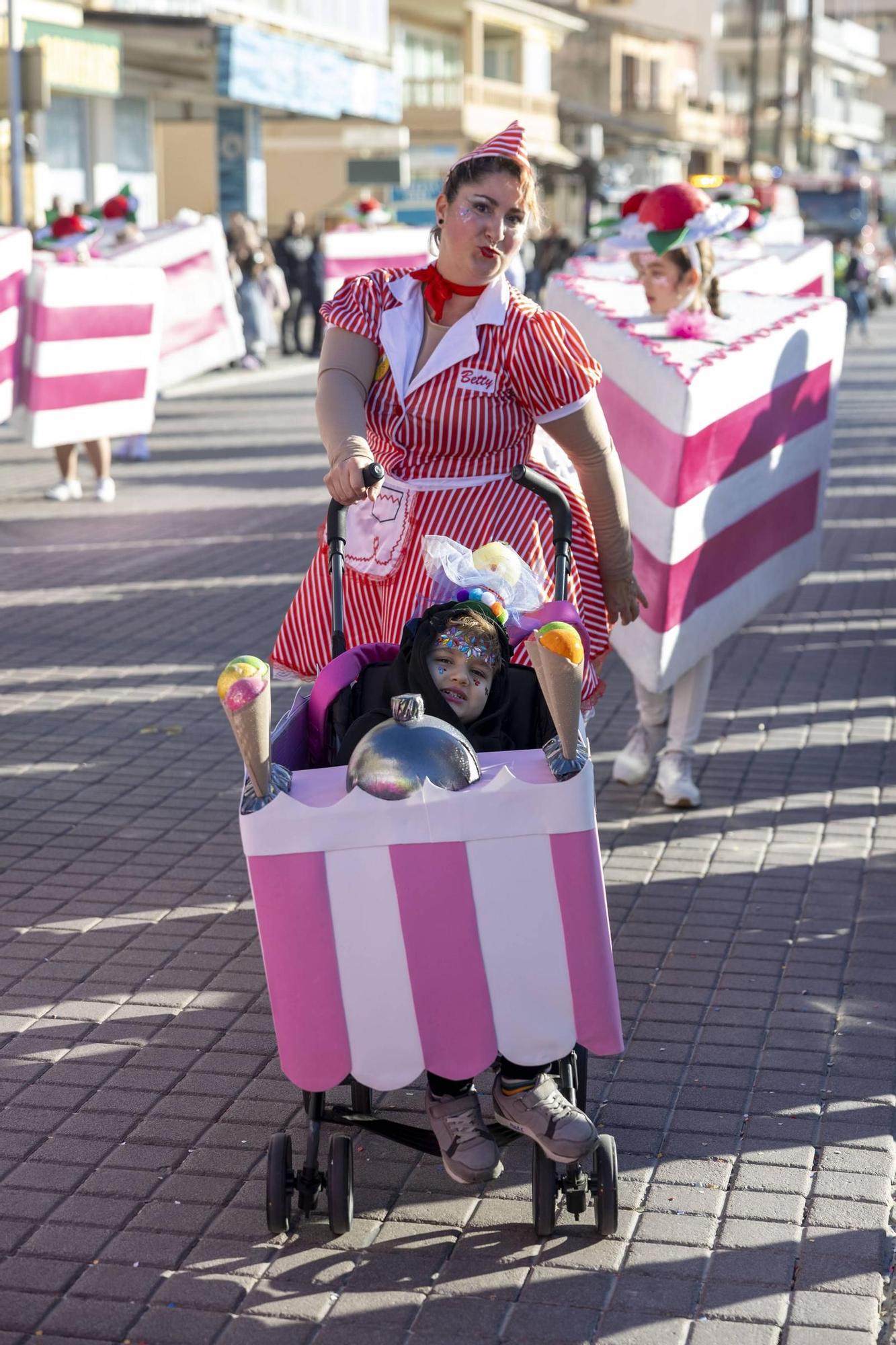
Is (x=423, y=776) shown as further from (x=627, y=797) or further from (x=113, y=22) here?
(x=113, y=22)

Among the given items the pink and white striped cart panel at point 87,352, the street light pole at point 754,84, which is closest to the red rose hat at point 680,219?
the pink and white striped cart panel at point 87,352

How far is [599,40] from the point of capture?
239ft

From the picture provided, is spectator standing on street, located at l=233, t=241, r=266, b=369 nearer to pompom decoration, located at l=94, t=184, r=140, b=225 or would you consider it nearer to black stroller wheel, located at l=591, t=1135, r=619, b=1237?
pompom decoration, located at l=94, t=184, r=140, b=225

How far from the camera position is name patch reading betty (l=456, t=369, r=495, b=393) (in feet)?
13.8

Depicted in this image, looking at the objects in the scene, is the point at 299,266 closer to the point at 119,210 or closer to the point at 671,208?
the point at 119,210

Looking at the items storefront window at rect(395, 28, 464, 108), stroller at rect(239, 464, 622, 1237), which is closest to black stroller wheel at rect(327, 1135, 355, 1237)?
stroller at rect(239, 464, 622, 1237)

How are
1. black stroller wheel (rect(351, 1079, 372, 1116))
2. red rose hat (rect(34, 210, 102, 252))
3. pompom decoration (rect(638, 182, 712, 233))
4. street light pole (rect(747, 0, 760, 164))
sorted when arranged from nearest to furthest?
black stroller wheel (rect(351, 1079, 372, 1116)) → pompom decoration (rect(638, 182, 712, 233)) → red rose hat (rect(34, 210, 102, 252)) → street light pole (rect(747, 0, 760, 164))

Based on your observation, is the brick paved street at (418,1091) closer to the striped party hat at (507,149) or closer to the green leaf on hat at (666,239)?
the green leaf on hat at (666,239)

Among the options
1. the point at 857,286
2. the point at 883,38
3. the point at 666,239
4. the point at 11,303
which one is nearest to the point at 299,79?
the point at 857,286

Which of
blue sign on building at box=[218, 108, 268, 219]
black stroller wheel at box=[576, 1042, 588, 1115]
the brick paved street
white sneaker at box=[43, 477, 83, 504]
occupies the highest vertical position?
blue sign on building at box=[218, 108, 268, 219]

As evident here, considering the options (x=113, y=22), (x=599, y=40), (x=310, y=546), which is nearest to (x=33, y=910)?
A: (x=310, y=546)

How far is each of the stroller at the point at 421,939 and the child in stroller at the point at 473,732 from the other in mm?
73

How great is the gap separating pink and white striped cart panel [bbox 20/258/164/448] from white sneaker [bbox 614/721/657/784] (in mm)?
6539

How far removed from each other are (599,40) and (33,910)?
237 ft
